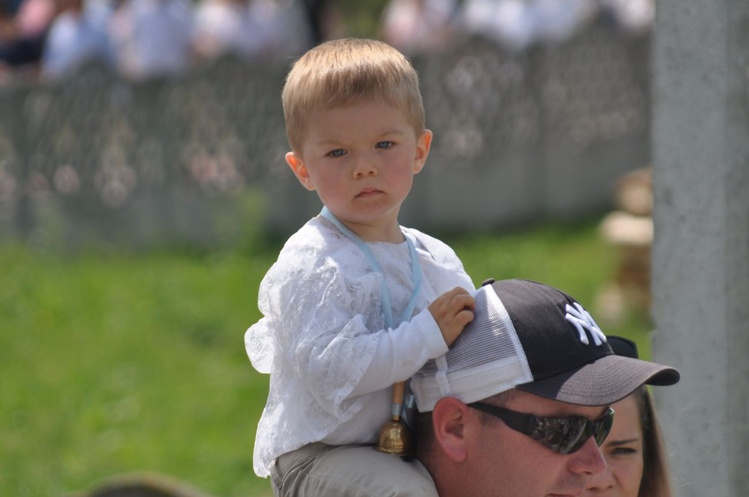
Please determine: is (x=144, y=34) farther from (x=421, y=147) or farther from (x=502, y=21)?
(x=421, y=147)

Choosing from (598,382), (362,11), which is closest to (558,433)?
(598,382)

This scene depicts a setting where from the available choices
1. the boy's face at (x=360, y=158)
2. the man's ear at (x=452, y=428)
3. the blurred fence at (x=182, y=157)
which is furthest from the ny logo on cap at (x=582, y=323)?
the blurred fence at (x=182, y=157)

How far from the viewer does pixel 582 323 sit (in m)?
2.52

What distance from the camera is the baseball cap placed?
243cm

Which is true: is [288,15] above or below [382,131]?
above

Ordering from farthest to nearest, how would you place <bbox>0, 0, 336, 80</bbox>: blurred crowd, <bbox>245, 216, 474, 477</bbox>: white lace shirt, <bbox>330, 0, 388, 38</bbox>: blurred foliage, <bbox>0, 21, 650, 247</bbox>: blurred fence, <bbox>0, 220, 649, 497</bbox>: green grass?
<bbox>330, 0, 388, 38</bbox>: blurred foliage, <bbox>0, 0, 336, 80</bbox>: blurred crowd, <bbox>0, 21, 650, 247</bbox>: blurred fence, <bbox>0, 220, 649, 497</bbox>: green grass, <bbox>245, 216, 474, 477</bbox>: white lace shirt

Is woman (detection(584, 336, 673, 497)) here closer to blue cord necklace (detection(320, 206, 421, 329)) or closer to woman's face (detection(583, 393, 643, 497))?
woman's face (detection(583, 393, 643, 497))

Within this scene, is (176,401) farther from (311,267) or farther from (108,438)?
(311,267)

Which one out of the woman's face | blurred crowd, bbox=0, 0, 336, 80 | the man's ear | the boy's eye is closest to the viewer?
the man's ear

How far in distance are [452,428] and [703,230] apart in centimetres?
83

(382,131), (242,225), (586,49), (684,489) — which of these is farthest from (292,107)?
(586,49)

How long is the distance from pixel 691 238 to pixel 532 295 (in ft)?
2.02

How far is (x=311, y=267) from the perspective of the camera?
2434 mm

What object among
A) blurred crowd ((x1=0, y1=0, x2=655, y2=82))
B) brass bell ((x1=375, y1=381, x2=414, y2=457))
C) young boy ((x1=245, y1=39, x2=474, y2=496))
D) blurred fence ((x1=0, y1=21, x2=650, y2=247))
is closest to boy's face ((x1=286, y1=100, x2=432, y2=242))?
young boy ((x1=245, y1=39, x2=474, y2=496))
